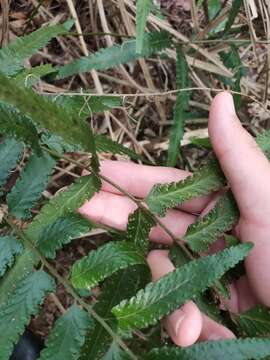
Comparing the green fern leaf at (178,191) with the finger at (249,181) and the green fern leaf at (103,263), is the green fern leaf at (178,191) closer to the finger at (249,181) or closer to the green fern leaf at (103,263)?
the finger at (249,181)

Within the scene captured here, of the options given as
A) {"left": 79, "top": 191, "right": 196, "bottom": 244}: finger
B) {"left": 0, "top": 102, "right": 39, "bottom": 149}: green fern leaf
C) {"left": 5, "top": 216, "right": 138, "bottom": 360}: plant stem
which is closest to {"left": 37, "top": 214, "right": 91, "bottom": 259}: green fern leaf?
{"left": 5, "top": 216, "right": 138, "bottom": 360}: plant stem

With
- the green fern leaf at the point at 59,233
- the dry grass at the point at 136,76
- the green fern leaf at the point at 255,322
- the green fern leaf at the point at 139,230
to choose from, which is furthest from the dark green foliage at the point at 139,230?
the dry grass at the point at 136,76

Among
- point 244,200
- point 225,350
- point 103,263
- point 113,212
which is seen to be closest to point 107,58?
point 113,212

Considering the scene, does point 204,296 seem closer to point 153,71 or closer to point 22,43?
point 22,43

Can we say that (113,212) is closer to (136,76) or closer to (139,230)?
(139,230)

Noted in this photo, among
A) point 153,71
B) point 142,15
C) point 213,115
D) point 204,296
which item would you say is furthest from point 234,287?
point 153,71

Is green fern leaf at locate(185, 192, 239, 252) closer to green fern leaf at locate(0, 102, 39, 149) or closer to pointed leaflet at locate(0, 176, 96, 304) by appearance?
pointed leaflet at locate(0, 176, 96, 304)
